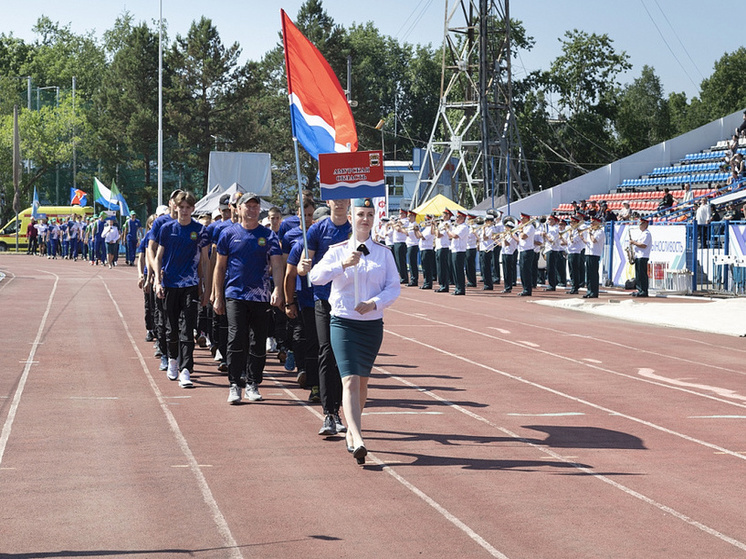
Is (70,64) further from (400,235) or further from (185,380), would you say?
(185,380)

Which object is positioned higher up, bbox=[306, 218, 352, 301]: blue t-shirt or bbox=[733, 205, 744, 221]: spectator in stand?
bbox=[733, 205, 744, 221]: spectator in stand

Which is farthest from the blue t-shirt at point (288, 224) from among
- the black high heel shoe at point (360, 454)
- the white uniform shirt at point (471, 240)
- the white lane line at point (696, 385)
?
the white uniform shirt at point (471, 240)

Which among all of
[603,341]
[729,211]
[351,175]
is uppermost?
[729,211]

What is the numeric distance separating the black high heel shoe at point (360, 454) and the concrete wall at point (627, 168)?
3843 cm

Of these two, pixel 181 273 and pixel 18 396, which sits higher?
pixel 181 273

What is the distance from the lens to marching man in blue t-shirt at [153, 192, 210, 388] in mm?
11594

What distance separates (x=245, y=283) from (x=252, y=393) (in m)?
1.17

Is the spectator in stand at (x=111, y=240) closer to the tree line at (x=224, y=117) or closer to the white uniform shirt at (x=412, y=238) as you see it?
the white uniform shirt at (x=412, y=238)

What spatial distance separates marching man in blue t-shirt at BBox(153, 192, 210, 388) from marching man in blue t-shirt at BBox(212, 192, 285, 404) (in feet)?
3.76

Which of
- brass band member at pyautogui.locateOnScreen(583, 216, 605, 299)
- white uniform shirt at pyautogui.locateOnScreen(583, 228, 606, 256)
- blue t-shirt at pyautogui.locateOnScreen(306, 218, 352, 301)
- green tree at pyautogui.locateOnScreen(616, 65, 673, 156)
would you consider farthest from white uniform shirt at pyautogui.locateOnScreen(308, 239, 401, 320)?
green tree at pyautogui.locateOnScreen(616, 65, 673, 156)

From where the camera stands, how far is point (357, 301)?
26.1 feet

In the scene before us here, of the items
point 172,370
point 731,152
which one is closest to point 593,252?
point 731,152

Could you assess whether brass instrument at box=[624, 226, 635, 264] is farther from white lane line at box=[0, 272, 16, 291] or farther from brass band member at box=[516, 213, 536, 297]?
white lane line at box=[0, 272, 16, 291]

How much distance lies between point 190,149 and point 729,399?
221 feet
